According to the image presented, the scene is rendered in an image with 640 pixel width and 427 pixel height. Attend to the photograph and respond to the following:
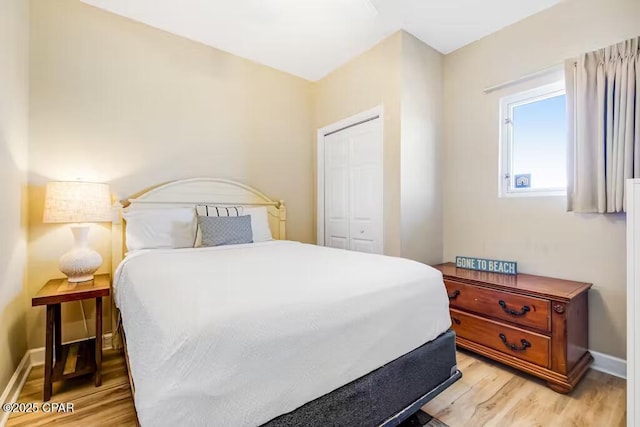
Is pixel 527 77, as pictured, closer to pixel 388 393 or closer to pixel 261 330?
pixel 388 393

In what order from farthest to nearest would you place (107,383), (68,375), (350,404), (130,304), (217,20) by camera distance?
1. (217,20)
2. (107,383)
3. (68,375)
4. (130,304)
5. (350,404)

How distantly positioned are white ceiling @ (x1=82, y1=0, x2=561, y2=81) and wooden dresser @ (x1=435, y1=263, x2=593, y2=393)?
6.89ft

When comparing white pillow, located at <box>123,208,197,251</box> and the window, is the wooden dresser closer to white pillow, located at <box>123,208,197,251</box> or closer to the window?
the window

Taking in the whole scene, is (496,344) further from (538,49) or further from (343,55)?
(343,55)

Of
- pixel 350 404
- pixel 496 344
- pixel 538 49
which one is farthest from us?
pixel 538 49

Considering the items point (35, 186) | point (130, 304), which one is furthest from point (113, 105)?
point (130, 304)

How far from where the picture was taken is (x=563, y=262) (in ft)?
6.98

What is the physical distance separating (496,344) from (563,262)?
810 millimetres

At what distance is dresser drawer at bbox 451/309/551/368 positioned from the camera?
180cm

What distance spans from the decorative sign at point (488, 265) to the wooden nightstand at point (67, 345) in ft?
8.80

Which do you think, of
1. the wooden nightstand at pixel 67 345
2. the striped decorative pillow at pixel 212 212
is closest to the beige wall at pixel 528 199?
the striped decorative pillow at pixel 212 212

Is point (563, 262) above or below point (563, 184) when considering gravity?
below

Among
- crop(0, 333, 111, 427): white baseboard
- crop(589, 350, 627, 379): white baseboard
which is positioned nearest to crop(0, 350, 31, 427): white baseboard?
crop(0, 333, 111, 427): white baseboard

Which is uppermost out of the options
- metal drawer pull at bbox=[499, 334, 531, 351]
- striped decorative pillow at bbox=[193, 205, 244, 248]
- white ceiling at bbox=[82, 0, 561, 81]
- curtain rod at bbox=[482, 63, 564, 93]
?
white ceiling at bbox=[82, 0, 561, 81]
